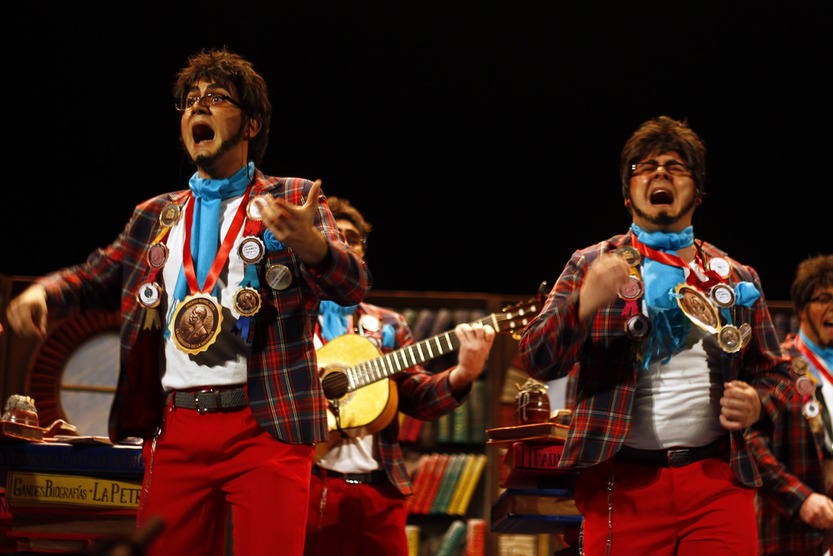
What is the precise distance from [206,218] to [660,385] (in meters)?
1.26

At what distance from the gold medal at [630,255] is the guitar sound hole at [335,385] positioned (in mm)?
1245

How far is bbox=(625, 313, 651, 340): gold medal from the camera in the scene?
229cm

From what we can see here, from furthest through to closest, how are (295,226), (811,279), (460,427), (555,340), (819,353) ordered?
(460,427) → (811,279) → (819,353) → (555,340) → (295,226)

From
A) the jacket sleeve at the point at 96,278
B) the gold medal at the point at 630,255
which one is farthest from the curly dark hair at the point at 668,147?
the jacket sleeve at the point at 96,278

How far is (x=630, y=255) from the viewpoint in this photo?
8.04 ft

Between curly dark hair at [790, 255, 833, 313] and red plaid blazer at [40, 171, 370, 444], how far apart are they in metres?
2.60

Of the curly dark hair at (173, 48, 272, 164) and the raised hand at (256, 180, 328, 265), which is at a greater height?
the curly dark hair at (173, 48, 272, 164)

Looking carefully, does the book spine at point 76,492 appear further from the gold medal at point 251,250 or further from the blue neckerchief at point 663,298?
the blue neckerchief at point 663,298

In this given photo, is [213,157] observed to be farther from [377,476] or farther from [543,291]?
[377,476]

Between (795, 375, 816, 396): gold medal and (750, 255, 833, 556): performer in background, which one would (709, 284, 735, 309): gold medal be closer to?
(750, 255, 833, 556): performer in background

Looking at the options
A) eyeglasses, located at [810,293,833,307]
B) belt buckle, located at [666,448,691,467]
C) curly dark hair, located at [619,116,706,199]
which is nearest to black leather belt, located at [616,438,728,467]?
belt buckle, located at [666,448,691,467]

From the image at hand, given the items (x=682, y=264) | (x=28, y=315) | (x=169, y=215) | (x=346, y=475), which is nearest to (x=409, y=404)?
(x=346, y=475)

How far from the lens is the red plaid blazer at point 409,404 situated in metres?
3.33

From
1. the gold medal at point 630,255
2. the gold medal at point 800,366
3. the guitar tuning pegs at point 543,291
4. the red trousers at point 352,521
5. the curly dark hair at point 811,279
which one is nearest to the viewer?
the gold medal at point 630,255
